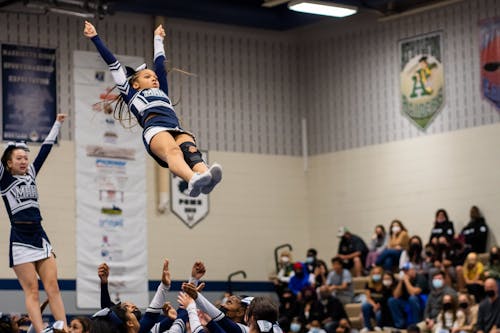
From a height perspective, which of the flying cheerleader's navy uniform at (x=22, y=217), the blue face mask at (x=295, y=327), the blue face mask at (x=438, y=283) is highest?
the flying cheerleader's navy uniform at (x=22, y=217)

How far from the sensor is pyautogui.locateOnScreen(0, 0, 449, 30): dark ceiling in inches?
949

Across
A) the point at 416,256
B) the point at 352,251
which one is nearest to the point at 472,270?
the point at 416,256

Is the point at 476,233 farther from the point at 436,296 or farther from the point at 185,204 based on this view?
the point at 185,204

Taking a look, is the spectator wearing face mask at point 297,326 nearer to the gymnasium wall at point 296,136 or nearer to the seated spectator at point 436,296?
the seated spectator at point 436,296

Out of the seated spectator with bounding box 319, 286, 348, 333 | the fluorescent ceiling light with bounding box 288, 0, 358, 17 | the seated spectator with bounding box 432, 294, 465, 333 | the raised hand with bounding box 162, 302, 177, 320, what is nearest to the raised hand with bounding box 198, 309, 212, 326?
the raised hand with bounding box 162, 302, 177, 320

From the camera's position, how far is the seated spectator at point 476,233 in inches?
931

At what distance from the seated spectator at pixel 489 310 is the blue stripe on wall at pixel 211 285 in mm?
7815

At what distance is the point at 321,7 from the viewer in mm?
23406

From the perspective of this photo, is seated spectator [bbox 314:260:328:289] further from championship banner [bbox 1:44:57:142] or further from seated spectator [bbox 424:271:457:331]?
championship banner [bbox 1:44:57:142]

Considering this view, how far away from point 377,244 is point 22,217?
584 inches

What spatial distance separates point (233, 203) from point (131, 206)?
2934 millimetres

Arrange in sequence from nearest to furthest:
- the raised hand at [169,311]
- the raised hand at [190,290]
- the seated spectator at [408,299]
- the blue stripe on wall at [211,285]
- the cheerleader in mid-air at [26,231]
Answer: the raised hand at [190,290]
the raised hand at [169,311]
the cheerleader in mid-air at [26,231]
the seated spectator at [408,299]
the blue stripe on wall at [211,285]

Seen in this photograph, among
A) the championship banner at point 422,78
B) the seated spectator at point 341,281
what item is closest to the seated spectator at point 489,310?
the seated spectator at point 341,281

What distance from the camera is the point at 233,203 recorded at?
90.1 feet
